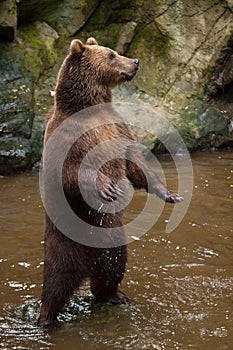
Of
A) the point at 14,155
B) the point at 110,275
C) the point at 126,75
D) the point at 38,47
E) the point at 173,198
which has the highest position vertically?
the point at 126,75

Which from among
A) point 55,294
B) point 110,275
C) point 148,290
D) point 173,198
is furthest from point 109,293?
point 173,198

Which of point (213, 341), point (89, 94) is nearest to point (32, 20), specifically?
point (89, 94)

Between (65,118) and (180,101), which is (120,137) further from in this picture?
(180,101)

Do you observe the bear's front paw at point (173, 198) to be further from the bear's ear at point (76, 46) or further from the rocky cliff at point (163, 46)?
the rocky cliff at point (163, 46)

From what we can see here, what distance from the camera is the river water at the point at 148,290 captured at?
4582mm

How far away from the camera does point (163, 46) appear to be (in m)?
11.0

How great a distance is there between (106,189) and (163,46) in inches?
279

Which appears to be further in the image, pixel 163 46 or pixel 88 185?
pixel 163 46

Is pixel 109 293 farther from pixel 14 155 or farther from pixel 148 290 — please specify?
pixel 14 155

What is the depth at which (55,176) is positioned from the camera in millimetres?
4629

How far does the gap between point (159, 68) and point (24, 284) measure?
629 centimetres

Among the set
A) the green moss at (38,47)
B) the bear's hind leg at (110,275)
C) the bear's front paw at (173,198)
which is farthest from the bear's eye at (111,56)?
the green moss at (38,47)

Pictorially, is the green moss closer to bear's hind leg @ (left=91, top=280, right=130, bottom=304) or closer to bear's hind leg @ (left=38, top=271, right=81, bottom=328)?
bear's hind leg @ (left=91, top=280, right=130, bottom=304)

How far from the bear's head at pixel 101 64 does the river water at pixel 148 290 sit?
1.80 m
